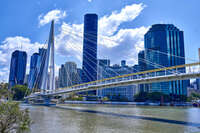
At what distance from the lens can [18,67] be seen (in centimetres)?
16825

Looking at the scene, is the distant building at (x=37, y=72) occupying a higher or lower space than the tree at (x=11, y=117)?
higher

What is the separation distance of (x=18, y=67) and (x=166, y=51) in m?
124

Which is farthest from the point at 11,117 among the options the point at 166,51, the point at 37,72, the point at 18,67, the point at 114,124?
the point at 18,67

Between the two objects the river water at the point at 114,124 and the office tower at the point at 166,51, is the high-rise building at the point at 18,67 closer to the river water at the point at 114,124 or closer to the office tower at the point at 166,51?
the office tower at the point at 166,51

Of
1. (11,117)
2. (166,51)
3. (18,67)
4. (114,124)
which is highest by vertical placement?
(166,51)

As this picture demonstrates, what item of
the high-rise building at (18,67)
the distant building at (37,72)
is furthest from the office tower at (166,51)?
the high-rise building at (18,67)

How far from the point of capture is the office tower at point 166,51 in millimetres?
119688

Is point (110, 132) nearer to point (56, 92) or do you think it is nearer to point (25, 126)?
point (25, 126)

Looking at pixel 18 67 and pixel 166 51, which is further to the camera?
pixel 18 67

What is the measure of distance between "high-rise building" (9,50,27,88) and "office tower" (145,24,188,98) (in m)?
109

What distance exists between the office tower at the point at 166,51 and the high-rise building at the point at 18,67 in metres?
109

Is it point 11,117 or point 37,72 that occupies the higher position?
point 37,72

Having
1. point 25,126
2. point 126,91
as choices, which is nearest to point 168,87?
point 126,91

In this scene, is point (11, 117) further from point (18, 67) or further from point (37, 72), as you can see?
point (18, 67)
